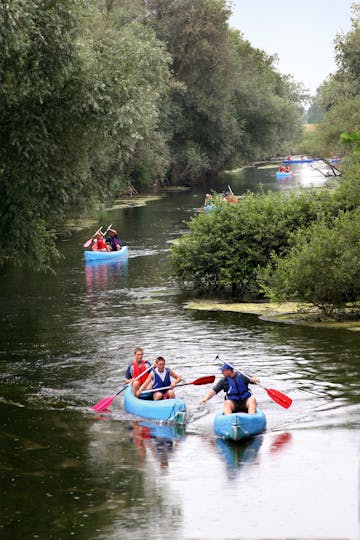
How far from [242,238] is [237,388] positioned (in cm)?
1450

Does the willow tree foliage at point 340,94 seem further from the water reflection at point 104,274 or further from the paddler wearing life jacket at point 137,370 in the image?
the paddler wearing life jacket at point 137,370

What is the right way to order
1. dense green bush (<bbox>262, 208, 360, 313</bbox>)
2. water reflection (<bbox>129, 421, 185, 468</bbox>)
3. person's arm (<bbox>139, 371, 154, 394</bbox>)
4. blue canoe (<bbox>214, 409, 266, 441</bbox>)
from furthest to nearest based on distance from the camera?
dense green bush (<bbox>262, 208, 360, 313</bbox>) → person's arm (<bbox>139, 371, 154, 394</bbox>) → blue canoe (<bbox>214, 409, 266, 441</bbox>) → water reflection (<bbox>129, 421, 185, 468</bbox>)

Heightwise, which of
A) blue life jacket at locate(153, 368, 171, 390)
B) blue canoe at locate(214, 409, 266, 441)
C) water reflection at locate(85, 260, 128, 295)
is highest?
blue life jacket at locate(153, 368, 171, 390)

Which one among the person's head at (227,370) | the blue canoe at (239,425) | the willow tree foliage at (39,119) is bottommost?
the blue canoe at (239,425)

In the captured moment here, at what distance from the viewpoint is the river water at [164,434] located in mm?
12797

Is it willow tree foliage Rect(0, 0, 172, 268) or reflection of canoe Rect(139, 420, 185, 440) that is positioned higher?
willow tree foliage Rect(0, 0, 172, 268)

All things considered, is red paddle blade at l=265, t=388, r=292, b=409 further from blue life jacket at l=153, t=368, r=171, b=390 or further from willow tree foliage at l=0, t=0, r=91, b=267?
willow tree foliage at l=0, t=0, r=91, b=267

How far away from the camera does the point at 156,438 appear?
56.8ft

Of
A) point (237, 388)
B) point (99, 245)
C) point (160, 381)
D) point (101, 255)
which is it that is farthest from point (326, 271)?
point (99, 245)

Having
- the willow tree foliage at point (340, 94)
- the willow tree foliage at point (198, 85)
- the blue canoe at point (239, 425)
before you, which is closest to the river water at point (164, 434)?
the blue canoe at point (239, 425)

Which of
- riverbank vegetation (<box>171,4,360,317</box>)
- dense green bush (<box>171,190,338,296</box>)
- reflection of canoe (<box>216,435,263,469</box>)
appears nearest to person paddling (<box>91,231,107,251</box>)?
riverbank vegetation (<box>171,4,360,317</box>)

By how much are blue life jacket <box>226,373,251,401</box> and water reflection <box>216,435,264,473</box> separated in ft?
3.16

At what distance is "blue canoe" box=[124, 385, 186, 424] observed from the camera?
59.4 feet

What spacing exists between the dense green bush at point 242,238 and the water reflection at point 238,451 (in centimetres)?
1435
